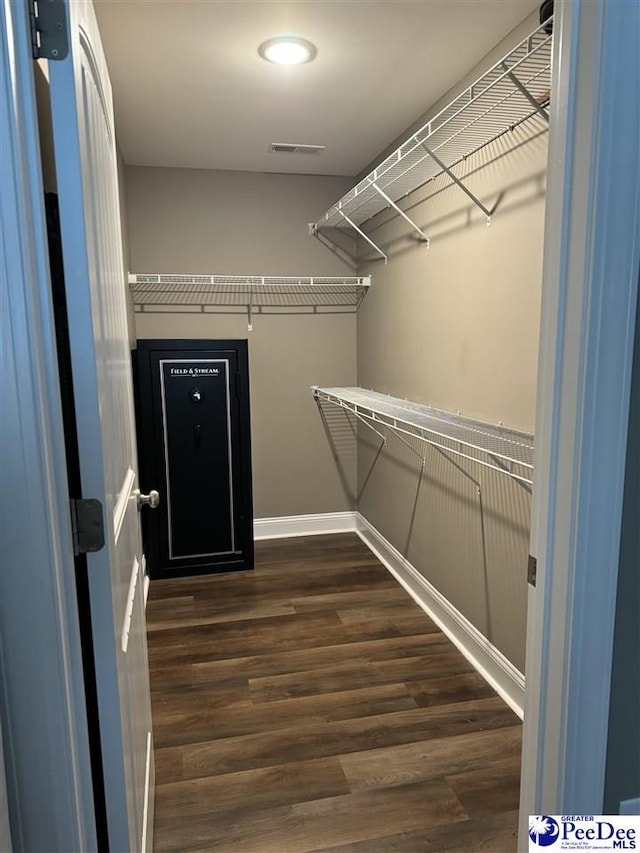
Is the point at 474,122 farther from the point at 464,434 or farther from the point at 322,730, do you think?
the point at 322,730

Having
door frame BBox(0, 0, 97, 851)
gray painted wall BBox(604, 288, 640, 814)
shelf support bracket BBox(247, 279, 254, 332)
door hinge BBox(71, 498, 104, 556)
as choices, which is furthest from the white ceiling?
door hinge BBox(71, 498, 104, 556)

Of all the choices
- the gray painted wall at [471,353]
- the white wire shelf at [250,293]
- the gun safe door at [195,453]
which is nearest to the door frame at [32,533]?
the gray painted wall at [471,353]

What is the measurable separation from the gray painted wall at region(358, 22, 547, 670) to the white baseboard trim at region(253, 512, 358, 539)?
72 centimetres

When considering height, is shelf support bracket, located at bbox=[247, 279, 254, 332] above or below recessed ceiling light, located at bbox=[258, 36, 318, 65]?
below

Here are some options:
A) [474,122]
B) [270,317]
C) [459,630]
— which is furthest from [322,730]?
[270,317]

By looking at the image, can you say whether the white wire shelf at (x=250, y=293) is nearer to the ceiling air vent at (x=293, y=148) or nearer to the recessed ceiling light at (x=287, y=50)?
the ceiling air vent at (x=293, y=148)

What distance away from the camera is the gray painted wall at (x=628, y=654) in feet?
3.45

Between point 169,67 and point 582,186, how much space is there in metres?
1.87

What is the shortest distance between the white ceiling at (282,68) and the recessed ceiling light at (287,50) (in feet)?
0.10

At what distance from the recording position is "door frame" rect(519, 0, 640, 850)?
0.96 metres

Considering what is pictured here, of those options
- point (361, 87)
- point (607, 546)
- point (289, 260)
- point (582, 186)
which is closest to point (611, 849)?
point (607, 546)

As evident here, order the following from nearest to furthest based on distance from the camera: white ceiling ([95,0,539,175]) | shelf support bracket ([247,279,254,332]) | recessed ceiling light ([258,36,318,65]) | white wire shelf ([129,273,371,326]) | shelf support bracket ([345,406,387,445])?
white ceiling ([95,0,539,175]) → recessed ceiling light ([258,36,318,65]) → shelf support bracket ([345,406,387,445]) → white wire shelf ([129,273,371,326]) → shelf support bracket ([247,279,254,332])

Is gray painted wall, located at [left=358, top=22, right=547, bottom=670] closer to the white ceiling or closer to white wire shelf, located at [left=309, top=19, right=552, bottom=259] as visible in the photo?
white wire shelf, located at [left=309, top=19, right=552, bottom=259]

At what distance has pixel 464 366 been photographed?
8.20ft
